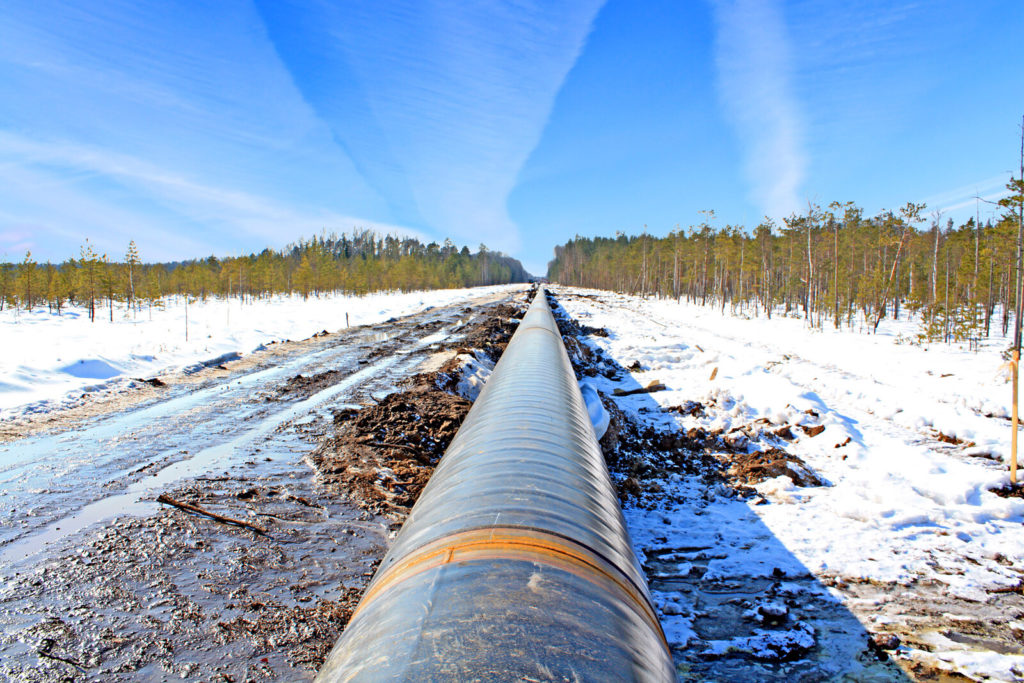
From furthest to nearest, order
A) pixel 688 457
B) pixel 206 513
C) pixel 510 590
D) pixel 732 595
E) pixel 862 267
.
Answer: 1. pixel 862 267
2. pixel 688 457
3. pixel 206 513
4. pixel 732 595
5. pixel 510 590

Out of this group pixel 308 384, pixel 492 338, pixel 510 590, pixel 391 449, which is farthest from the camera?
pixel 492 338

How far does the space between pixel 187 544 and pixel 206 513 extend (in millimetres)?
516

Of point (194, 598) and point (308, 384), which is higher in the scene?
point (308, 384)

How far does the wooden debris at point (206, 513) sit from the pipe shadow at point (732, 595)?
3.33 meters

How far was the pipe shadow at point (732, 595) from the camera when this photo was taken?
304 cm

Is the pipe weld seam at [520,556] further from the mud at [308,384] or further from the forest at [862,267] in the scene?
the forest at [862,267]

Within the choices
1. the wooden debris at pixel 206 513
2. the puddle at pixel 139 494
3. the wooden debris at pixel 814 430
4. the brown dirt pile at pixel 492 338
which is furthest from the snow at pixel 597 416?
the brown dirt pile at pixel 492 338

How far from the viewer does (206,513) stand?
448 centimetres

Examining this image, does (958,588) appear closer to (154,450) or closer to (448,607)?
(448,607)

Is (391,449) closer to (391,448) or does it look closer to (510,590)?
(391,448)

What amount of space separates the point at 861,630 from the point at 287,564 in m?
4.06

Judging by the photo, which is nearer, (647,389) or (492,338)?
(647,389)

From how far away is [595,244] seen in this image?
156m

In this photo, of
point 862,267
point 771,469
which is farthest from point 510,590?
point 862,267
